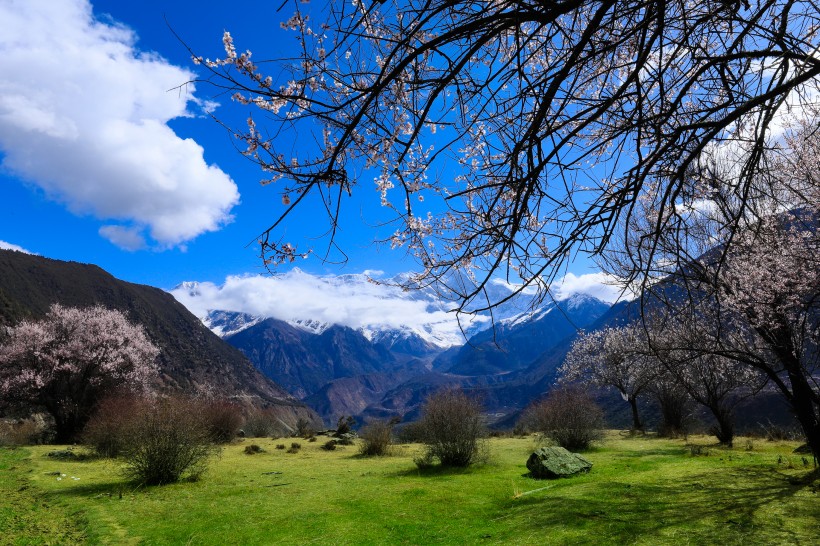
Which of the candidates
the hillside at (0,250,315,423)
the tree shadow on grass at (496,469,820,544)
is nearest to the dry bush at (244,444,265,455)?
the tree shadow on grass at (496,469,820,544)

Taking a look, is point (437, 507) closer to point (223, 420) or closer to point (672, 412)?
point (223, 420)

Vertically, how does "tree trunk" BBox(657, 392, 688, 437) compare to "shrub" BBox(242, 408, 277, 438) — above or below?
above

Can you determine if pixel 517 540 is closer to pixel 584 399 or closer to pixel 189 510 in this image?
pixel 189 510

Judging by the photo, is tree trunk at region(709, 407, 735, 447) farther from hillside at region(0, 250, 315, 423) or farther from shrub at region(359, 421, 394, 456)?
hillside at region(0, 250, 315, 423)

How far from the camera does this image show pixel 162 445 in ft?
35.5

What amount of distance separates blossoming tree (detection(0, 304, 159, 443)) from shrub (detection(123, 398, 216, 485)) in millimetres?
15761

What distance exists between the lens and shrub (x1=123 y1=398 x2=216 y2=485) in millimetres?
10766

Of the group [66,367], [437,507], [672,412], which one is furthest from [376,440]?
[672,412]

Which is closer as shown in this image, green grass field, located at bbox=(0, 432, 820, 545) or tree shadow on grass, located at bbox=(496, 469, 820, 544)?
tree shadow on grass, located at bbox=(496, 469, 820, 544)

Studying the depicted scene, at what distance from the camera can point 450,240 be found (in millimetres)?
4254

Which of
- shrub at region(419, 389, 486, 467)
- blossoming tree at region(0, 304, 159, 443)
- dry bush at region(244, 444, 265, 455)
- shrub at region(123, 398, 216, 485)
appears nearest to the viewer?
shrub at region(123, 398, 216, 485)

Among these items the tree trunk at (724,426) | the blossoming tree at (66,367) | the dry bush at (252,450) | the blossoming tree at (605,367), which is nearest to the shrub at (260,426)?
the blossoming tree at (66,367)

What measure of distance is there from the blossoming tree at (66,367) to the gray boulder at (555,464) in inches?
907

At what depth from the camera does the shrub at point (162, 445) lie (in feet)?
35.3
